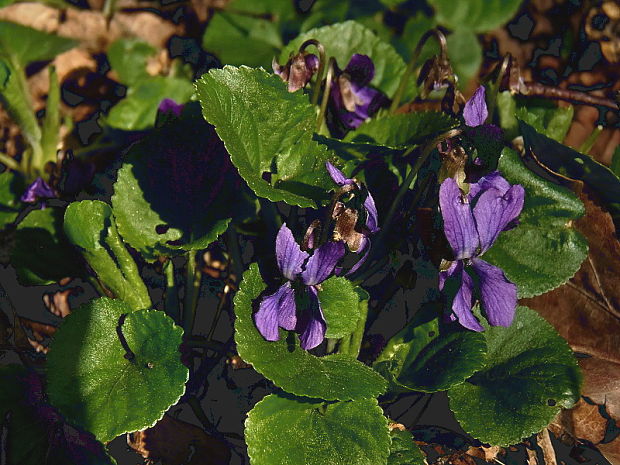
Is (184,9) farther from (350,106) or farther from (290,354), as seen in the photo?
(290,354)

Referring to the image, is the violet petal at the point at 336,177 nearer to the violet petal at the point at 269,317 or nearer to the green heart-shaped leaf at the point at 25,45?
the violet petal at the point at 269,317

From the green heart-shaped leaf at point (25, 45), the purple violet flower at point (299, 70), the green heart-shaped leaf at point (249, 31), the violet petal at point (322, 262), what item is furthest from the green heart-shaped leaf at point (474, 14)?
the violet petal at point (322, 262)

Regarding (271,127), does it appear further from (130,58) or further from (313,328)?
(130,58)

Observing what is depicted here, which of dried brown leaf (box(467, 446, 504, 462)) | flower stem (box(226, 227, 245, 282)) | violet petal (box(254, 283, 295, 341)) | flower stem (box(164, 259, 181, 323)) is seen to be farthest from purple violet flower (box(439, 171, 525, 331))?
flower stem (box(164, 259, 181, 323))

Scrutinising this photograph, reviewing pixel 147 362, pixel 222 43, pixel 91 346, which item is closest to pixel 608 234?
pixel 147 362

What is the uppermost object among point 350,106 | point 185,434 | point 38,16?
point 350,106

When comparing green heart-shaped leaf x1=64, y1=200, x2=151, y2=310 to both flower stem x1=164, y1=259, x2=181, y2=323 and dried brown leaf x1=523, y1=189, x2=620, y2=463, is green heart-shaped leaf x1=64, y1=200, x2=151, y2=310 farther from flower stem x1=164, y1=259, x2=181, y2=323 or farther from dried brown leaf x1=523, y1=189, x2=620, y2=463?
dried brown leaf x1=523, y1=189, x2=620, y2=463
